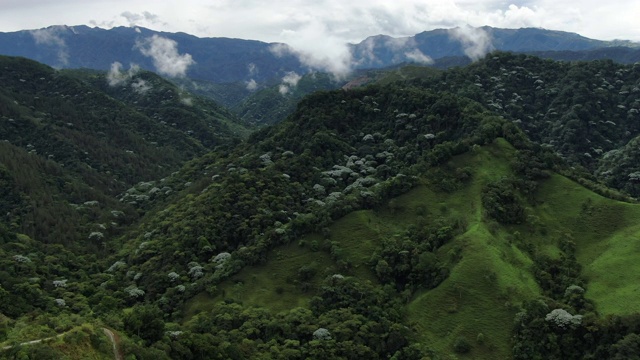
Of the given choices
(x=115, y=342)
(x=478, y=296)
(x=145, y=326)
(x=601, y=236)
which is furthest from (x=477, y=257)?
(x=115, y=342)

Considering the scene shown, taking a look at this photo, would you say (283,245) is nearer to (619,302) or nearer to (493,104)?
(619,302)

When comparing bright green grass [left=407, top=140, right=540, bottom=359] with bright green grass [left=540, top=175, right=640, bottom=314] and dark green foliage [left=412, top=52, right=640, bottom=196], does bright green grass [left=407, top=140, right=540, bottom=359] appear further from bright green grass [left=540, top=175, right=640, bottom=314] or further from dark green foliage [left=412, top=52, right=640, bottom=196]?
dark green foliage [left=412, top=52, right=640, bottom=196]

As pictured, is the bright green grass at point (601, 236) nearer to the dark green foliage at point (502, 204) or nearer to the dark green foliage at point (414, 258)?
the dark green foliage at point (502, 204)

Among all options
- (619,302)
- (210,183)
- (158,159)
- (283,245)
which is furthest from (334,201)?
(158,159)

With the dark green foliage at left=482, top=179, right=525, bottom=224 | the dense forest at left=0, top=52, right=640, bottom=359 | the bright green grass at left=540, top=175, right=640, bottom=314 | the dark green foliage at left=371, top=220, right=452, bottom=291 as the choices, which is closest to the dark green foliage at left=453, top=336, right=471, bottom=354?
the dense forest at left=0, top=52, right=640, bottom=359

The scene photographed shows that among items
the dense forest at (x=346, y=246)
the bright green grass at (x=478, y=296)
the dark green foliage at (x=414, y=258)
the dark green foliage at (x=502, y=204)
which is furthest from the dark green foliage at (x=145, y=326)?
the dark green foliage at (x=502, y=204)

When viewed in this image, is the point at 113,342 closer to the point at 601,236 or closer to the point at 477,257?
the point at 477,257
